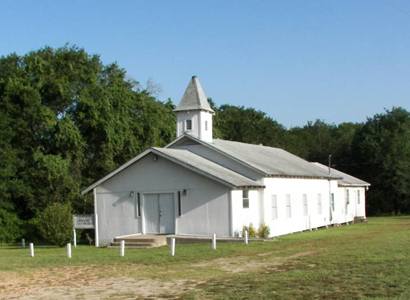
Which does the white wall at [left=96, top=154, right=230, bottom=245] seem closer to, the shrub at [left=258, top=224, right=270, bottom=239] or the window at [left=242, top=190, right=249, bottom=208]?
the window at [left=242, top=190, right=249, bottom=208]

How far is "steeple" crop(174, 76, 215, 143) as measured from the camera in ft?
126

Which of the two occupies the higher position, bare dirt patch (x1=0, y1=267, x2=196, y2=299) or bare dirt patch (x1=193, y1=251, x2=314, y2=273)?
bare dirt patch (x1=0, y1=267, x2=196, y2=299)

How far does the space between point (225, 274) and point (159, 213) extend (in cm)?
1611

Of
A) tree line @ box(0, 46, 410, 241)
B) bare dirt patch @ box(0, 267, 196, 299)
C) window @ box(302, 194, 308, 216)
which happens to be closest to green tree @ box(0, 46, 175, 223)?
tree line @ box(0, 46, 410, 241)

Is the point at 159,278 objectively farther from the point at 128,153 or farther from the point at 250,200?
the point at 128,153

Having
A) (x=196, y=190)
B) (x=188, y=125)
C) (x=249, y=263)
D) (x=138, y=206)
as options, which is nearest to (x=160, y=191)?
(x=138, y=206)

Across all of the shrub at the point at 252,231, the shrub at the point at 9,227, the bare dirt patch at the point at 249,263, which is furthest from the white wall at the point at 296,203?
the shrub at the point at 9,227

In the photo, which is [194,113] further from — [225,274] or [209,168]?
[225,274]

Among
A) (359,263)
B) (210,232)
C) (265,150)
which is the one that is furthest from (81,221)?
(359,263)

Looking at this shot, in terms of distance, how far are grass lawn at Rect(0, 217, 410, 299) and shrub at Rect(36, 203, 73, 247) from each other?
31.4ft

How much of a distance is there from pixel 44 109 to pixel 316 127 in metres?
71.0

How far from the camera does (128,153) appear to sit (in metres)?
48.2

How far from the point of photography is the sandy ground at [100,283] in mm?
14555

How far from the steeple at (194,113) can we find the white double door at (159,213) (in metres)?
6.02
